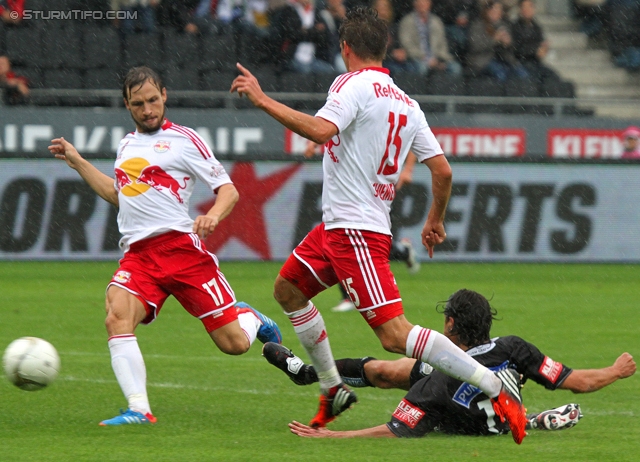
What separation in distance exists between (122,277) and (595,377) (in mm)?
2752

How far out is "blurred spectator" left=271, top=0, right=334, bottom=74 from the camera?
1875 cm

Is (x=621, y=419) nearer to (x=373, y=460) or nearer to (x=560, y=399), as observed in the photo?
(x=560, y=399)

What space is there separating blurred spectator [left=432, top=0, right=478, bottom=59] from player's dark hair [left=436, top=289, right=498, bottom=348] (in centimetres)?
1479

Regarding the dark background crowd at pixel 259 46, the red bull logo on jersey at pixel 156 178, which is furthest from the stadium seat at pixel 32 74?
the red bull logo on jersey at pixel 156 178

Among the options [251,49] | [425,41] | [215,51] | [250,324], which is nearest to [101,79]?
[215,51]

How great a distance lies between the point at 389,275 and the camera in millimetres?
6000

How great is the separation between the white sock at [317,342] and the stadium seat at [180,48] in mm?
13005

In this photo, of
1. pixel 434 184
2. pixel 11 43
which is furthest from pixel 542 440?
pixel 11 43

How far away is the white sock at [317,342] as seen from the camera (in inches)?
256

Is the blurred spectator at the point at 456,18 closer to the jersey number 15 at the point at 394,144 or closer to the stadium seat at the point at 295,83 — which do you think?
the stadium seat at the point at 295,83

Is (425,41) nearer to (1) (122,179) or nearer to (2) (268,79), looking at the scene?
(2) (268,79)

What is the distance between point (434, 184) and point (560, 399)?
206cm

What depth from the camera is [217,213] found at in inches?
248

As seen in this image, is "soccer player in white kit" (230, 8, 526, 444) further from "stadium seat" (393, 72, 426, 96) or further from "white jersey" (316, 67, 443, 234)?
"stadium seat" (393, 72, 426, 96)
